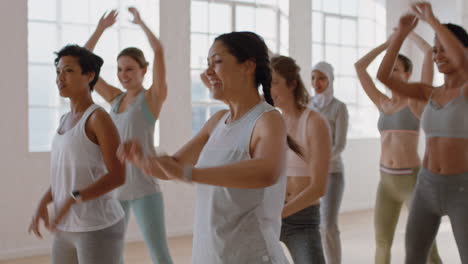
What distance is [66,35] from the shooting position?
5.61m

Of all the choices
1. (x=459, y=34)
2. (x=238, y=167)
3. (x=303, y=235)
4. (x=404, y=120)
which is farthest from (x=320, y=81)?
(x=238, y=167)

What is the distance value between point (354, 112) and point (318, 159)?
597 cm

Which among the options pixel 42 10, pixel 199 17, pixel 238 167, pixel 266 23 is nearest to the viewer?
pixel 238 167

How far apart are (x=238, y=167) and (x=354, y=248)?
13.8ft

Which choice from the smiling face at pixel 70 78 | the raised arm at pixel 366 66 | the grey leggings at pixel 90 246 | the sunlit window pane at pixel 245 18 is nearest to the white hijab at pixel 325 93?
the raised arm at pixel 366 66

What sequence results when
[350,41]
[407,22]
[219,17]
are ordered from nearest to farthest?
[407,22] → [219,17] → [350,41]

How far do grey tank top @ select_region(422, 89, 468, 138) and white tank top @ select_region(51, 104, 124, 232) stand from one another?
1638 millimetres

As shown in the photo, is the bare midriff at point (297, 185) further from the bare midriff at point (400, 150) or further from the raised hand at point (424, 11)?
the bare midriff at point (400, 150)

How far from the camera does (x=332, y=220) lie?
4227 millimetres

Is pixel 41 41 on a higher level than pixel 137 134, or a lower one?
higher

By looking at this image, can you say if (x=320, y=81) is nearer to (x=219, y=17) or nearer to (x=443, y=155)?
(x=443, y=155)

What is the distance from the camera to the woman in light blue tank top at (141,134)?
3.38m

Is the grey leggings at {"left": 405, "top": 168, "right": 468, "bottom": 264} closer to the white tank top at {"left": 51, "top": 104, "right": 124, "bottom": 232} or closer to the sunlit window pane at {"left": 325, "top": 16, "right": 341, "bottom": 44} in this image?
the white tank top at {"left": 51, "top": 104, "right": 124, "bottom": 232}

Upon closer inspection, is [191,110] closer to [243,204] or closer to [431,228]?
[431,228]
